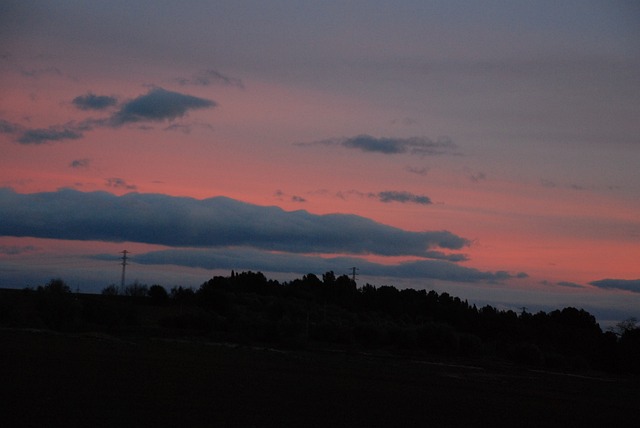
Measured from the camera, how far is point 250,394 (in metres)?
25.7

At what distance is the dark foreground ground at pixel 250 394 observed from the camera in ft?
66.0

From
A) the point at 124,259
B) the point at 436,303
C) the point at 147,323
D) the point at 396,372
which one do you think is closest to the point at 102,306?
the point at 147,323

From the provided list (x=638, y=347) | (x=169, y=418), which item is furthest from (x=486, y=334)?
(x=169, y=418)

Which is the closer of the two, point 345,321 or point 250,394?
point 250,394

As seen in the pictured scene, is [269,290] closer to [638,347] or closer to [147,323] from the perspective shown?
[147,323]

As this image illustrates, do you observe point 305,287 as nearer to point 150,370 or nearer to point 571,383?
point 571,383

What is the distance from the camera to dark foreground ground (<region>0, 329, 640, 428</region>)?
20125 millimetres

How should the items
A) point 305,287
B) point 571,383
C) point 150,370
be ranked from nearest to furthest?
point 150,370 → point 571,383 → point 305,287

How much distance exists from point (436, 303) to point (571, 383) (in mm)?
73623

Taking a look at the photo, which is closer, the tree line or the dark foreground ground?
the dark foreground ground

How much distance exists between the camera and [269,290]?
122938 millimetres

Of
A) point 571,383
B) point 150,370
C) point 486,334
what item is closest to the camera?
point 150,370

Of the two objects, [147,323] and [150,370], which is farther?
[147,323]

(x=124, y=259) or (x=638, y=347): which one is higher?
(x=124, y=259)
